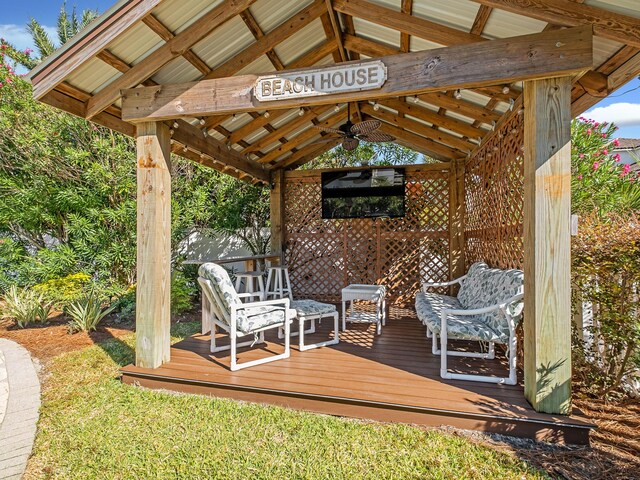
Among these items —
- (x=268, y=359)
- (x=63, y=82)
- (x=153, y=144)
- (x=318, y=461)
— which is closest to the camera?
(x=318, y=461)

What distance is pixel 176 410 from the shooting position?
8.61ft

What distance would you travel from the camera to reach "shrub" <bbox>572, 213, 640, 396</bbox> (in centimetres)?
257

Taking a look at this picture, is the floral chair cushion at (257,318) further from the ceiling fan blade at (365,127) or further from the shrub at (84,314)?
the shrub at (84,314)

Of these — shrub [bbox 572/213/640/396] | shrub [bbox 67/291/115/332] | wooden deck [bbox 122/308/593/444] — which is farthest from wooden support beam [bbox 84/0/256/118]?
shrub [bbox 572/213/640/396]

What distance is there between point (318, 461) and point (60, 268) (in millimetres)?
5827

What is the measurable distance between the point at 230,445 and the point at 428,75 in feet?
9.69

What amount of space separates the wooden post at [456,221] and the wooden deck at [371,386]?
256 centimetres

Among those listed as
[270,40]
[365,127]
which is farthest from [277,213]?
[270,40]

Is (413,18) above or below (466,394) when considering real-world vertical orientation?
above

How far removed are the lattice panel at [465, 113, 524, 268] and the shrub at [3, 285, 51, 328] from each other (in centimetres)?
662

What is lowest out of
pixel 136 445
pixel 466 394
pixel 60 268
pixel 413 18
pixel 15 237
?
pixel 136 445

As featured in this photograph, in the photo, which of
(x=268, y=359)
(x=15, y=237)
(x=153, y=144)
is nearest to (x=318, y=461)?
(x=268, y=359)

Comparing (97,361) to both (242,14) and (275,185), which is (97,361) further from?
(275,185)

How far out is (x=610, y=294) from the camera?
266 cm
